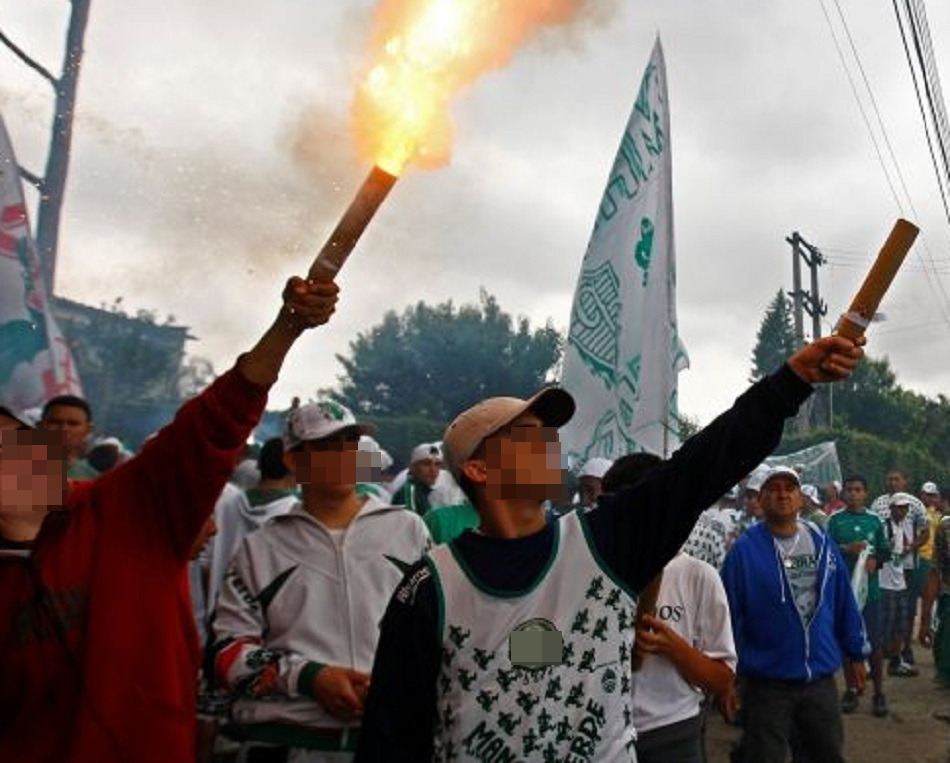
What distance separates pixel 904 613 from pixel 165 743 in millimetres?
10841

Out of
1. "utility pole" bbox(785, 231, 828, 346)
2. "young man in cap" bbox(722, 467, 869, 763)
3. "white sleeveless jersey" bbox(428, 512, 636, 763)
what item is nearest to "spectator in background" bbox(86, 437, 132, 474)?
"young man in cap" bbox(722, 467, 869, 763)

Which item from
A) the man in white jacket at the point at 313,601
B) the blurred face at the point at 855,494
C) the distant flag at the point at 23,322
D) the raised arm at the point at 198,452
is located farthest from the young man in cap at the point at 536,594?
the blurred face at the point at 855,494

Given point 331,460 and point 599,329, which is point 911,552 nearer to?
point 599,329

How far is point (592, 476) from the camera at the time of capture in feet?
24.0

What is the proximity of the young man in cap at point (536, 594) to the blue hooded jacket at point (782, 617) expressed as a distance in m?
3.46

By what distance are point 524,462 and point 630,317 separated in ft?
16.8

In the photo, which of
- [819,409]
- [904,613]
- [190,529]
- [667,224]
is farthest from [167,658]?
[819,409]

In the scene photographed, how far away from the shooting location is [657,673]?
166 inches

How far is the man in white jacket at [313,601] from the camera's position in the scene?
10.1 ft

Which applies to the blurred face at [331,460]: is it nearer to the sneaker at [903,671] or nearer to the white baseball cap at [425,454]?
the white baseball cap at [425,454]

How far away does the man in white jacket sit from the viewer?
3.09 metres

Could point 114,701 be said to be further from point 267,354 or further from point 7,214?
point 7,214

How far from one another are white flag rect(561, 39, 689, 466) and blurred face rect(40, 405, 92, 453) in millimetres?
3123

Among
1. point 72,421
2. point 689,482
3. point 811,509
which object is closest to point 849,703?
point 811,509
